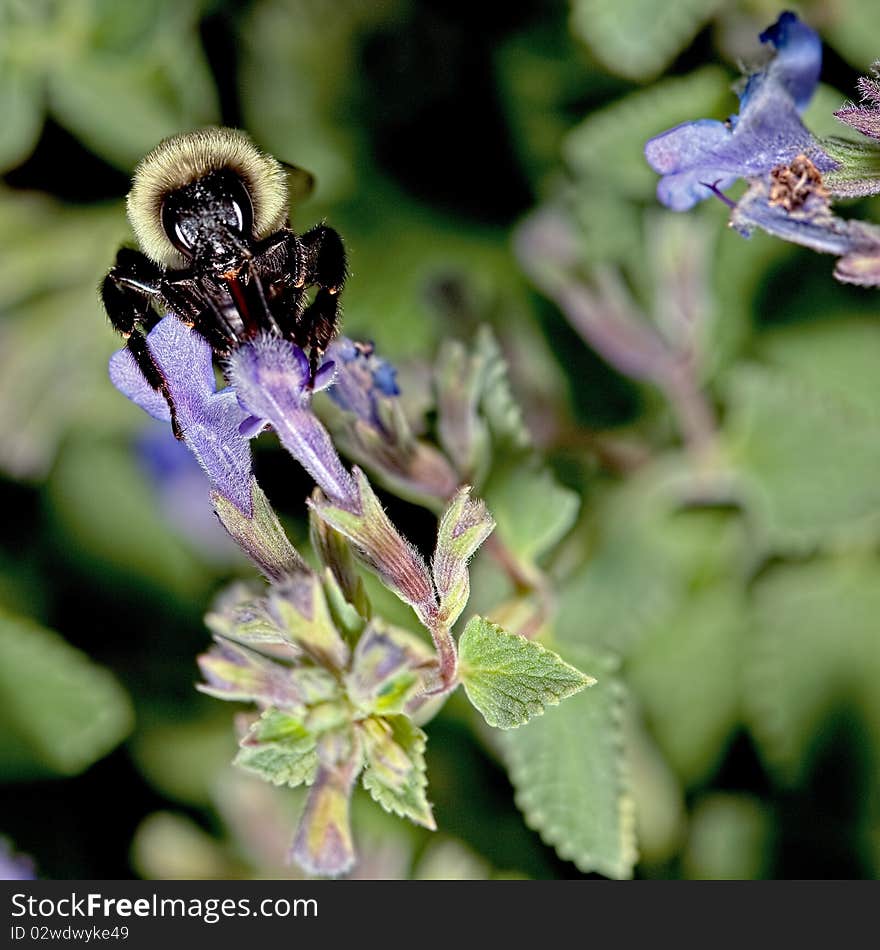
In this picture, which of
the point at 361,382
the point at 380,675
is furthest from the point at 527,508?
the point at 380,675

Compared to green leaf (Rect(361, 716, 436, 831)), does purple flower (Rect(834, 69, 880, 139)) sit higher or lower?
higher

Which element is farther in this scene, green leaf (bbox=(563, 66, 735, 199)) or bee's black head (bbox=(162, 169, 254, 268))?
green leaf (bbox=(563, 66, 735, 199))

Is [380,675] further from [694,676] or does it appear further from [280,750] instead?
[694,676]

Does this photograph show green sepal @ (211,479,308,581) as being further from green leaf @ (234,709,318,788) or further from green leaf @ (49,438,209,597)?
green leaf @ (49,438,209,597)

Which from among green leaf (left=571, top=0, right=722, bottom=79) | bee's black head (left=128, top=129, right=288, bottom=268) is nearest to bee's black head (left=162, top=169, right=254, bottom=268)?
bee's black head (left=128, top=129, right=288, bottom=268)

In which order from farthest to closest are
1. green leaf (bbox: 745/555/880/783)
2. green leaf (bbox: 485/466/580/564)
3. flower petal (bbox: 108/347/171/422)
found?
green leaf (bbox: 745/555/880/783) < green leaf (bbox: 485/466/580/564) < flower petal (bbox: 108/347/171/422)

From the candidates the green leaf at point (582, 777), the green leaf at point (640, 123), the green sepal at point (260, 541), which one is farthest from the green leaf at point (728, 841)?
the green sepal at point (260, 541)
